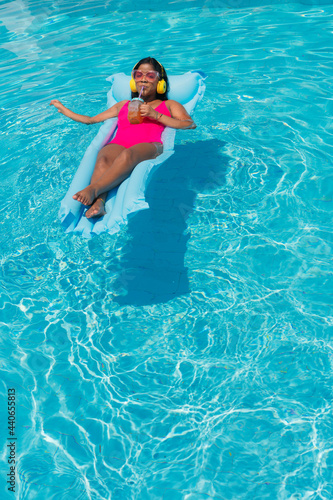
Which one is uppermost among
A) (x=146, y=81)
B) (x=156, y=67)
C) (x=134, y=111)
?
(x=156, y=67)

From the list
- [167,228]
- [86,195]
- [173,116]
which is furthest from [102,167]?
[173,116]

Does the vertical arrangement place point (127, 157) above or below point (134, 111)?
below

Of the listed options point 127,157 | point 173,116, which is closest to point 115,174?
point 127,157

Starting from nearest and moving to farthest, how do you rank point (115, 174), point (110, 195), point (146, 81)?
point (115, 174)
point (110, 195)
point (146, 81)

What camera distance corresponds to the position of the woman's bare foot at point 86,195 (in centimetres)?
356

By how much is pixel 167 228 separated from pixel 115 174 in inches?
29.3

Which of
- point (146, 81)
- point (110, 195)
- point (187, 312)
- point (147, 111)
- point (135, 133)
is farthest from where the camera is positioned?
point (146, 81)

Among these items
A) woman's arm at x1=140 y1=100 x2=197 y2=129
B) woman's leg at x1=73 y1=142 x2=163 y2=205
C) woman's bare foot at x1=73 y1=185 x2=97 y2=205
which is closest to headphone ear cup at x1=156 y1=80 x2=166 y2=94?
woman's arm at x1=140 y1=100 x2=197 y2=129

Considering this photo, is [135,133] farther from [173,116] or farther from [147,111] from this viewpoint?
[173,116]

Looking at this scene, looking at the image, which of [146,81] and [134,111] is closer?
[134,111]

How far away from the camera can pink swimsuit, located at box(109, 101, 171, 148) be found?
14.3 ft

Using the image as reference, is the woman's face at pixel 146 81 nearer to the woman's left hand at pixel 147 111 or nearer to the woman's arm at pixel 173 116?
the woman's arm at pixel 173 116

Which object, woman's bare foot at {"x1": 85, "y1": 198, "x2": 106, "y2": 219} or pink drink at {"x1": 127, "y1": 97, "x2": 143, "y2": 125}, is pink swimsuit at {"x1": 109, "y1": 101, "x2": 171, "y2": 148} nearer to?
pink drink at {"x1": 127, "y1": 97, "x2": 143, "y2": 125}

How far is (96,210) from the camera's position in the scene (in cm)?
361
